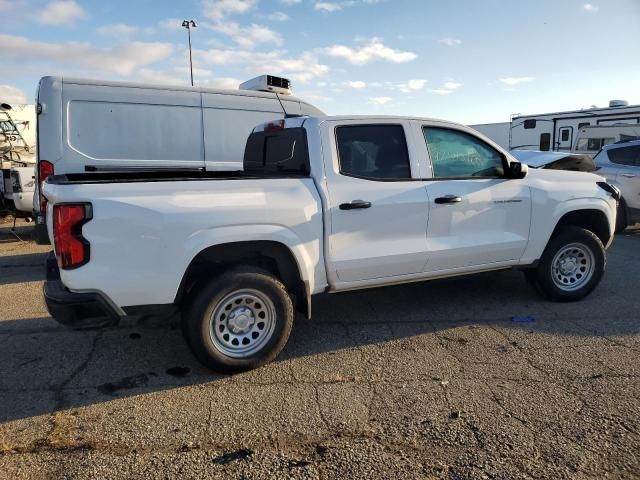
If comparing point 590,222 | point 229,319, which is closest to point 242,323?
point 229,319

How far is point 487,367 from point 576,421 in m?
0.82

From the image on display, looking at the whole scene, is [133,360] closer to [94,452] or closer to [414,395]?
[94,452]

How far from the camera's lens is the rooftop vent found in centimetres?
780

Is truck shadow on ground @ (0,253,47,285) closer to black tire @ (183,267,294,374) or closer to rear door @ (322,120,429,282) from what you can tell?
black tire @ (183,267,294,374)

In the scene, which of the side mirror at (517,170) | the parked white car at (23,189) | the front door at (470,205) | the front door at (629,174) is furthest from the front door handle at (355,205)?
the front door at (629,174)

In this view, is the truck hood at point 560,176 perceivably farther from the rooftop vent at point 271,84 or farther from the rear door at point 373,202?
the rooftop vent at point 271,84

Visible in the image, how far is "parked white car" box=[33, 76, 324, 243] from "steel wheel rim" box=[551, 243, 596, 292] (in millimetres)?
4192

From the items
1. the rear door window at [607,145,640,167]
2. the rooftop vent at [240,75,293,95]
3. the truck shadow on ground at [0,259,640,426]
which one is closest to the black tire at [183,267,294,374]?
the truck shadow on ground at [0,259,640,426]

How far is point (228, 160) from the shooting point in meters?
7.14

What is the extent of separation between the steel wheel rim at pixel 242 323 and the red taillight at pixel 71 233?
96cm

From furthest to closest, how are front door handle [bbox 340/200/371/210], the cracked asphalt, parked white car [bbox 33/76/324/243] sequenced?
1. parked white car [bbox 33/76/324/243]
2. front door handle [bbox 340/200/371/210]
3. the cracked asphalt

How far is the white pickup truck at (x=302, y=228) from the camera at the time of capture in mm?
3240

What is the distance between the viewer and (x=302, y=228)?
3.76 m

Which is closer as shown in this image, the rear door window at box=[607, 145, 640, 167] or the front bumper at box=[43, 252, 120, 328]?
the front bumper at box=[43, 252, 120, 328]
